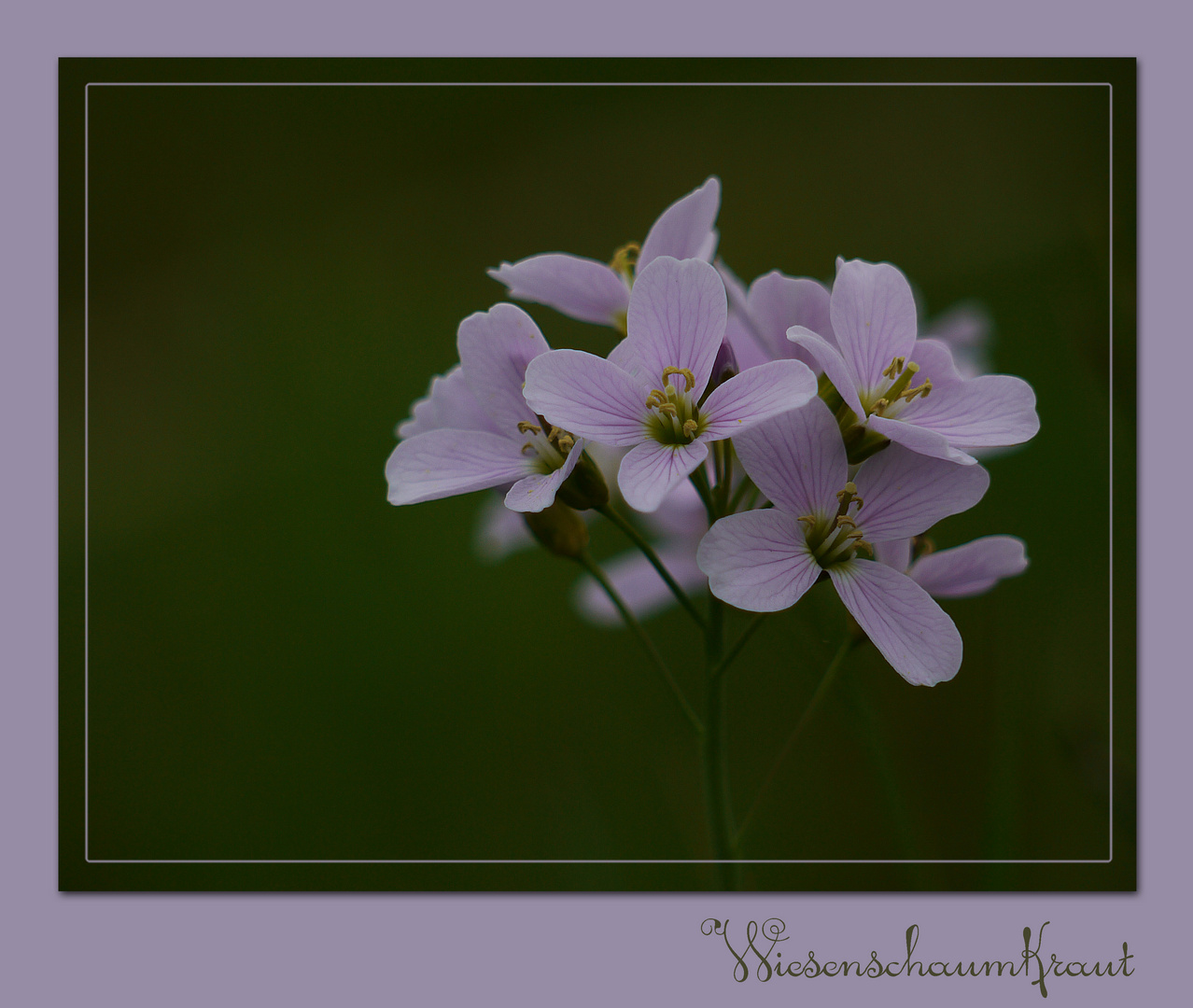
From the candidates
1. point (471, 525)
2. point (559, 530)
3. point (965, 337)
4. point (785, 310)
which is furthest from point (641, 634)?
point (471, 525)

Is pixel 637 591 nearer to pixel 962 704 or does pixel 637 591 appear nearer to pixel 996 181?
pixel 962 704

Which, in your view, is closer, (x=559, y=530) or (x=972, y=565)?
(x=972, y=565)

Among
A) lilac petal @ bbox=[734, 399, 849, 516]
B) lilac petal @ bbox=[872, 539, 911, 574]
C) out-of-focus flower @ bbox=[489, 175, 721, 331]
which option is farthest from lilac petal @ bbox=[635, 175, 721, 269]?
lilac petal @ bbox=[872, 539, 911, 574]

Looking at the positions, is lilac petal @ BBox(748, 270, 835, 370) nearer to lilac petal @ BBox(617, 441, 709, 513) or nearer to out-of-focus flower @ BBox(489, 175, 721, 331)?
out-of-focus flower @ BBox(489, 175, 721, 331)

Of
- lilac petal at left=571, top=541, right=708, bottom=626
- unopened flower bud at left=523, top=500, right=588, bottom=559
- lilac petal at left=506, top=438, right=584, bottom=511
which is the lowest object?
lilac petal at left=571, top=541, right=708, bottom=626

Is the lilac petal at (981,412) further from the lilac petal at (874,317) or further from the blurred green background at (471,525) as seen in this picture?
the blurred green background at (471,525)

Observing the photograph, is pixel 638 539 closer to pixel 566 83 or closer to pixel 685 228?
pixel 685 228

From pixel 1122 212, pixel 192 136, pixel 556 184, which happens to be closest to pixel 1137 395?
pixel 1122 212
